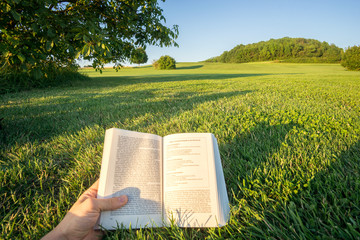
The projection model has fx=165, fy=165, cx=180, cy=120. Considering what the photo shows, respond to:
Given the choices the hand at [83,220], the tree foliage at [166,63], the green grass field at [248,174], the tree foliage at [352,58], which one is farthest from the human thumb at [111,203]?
the tree foliage at [352,58]

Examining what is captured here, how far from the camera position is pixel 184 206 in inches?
39.9

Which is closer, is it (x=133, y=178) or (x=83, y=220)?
(x=83, y=220)

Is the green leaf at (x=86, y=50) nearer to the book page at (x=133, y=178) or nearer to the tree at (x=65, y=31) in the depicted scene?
the tree at (x=65, y=31)

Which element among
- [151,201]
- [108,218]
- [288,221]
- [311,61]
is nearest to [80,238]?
[108,218]

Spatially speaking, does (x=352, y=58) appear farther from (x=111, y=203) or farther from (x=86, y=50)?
(x=111, y=203)

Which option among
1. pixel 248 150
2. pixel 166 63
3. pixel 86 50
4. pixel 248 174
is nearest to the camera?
pixel 248 174

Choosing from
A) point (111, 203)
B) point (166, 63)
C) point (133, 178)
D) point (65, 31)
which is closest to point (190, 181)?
point (133, 178)

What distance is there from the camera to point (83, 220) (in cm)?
89

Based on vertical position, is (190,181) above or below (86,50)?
below

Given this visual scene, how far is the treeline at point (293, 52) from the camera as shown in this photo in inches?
1965

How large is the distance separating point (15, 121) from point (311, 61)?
210 feet

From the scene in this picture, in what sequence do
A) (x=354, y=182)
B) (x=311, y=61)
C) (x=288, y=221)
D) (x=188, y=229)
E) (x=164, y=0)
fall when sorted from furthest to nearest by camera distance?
(x=311, y=61), (x=164, y=0), (x=354, y=182), (x=188, y=229), (x=288, y=221)

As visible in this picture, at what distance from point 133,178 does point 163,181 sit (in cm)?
20

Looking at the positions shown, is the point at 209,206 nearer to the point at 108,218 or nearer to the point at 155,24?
the point at 108,218
